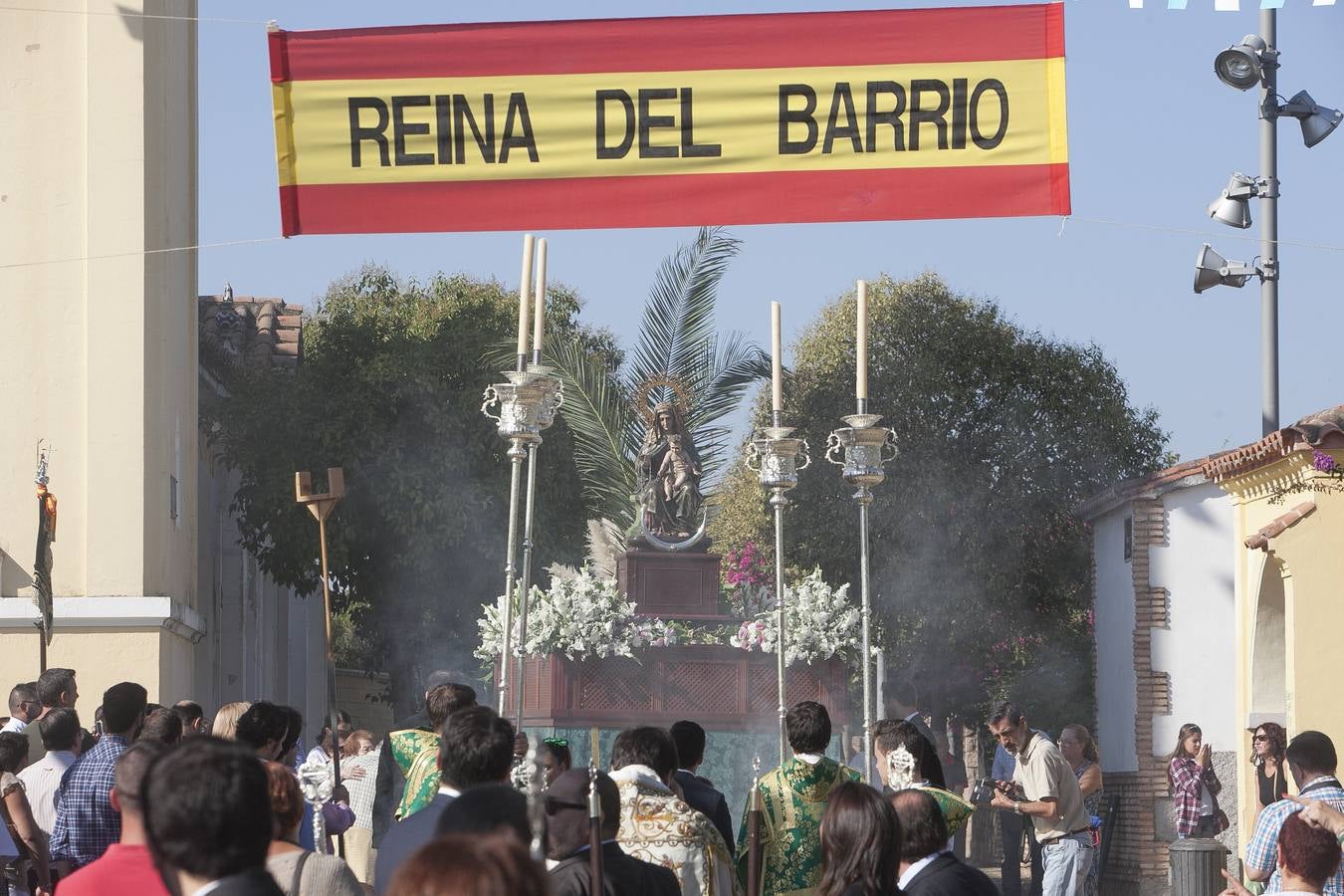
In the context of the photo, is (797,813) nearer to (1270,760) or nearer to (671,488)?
(1270,760)

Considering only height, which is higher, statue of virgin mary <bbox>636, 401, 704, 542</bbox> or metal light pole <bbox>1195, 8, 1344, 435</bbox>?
metal light pole <bbox>1195, 8, 1344, 435</bbox>

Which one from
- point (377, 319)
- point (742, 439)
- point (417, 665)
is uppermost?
point (377, 319)

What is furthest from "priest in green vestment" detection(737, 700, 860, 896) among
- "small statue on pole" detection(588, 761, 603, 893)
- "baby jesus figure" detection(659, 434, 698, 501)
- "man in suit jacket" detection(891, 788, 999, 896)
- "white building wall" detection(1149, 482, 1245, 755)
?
"white building wall" detection(1149, 482, 1245, 755)

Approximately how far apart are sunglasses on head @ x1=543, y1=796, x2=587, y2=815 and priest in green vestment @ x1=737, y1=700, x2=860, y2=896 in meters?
2.16

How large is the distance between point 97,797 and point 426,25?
4.41 meters

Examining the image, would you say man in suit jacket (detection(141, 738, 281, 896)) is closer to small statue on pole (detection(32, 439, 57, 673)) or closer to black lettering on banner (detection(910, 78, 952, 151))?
black lettering on banner (detection(910, 78, 952, 151))

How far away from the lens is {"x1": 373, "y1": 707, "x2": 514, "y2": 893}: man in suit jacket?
5.35m

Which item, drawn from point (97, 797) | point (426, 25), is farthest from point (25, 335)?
A: point (97, 797)

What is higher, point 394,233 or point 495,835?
point 394,233

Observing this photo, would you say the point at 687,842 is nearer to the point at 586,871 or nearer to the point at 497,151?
the point at 586,871

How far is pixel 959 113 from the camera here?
9.73 m

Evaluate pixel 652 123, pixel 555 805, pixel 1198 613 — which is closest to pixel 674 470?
pixel 652 123

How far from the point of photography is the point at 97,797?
7.21 meters

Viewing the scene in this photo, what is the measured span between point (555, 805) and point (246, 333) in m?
25.2
